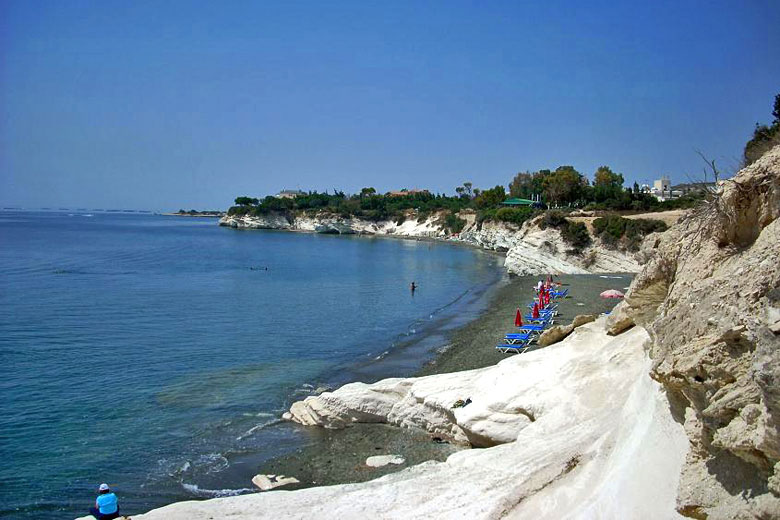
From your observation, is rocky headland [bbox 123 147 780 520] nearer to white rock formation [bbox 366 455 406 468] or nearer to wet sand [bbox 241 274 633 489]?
wet sand [bbox 241 274 633 489]

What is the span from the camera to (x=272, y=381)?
2406 cm

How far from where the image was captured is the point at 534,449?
1164 centimetres

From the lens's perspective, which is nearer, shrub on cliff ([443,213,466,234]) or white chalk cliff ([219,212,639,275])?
white chalk cliff ([219,212,639,275])

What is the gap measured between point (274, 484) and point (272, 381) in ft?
31.2

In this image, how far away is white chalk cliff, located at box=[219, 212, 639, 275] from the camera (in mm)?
57531

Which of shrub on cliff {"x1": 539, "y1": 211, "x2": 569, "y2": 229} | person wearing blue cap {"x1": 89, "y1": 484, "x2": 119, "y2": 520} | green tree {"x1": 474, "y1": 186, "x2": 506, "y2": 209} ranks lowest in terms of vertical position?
person wearing blue cap {"x1": 89, "y1": 484, "x2": 119, "y2": 520}

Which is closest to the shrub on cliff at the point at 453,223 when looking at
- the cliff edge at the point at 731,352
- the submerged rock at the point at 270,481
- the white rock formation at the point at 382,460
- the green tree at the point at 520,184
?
the green tree at the point at 520,184

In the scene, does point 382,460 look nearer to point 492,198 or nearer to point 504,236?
point 504,236

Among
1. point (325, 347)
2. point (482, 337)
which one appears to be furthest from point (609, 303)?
point (325, 347)

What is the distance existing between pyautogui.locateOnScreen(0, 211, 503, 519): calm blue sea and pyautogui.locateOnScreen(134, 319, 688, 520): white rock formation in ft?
13.1

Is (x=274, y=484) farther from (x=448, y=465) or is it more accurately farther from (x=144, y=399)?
(x=144, y=399)

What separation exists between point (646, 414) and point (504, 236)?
86.0 metres

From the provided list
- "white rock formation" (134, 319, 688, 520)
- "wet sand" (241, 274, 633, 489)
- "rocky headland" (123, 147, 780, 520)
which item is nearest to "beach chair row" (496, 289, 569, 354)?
"wet sand" (241, 274, 633, 489)

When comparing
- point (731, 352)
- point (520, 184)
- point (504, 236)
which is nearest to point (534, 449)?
point (731, 352)
